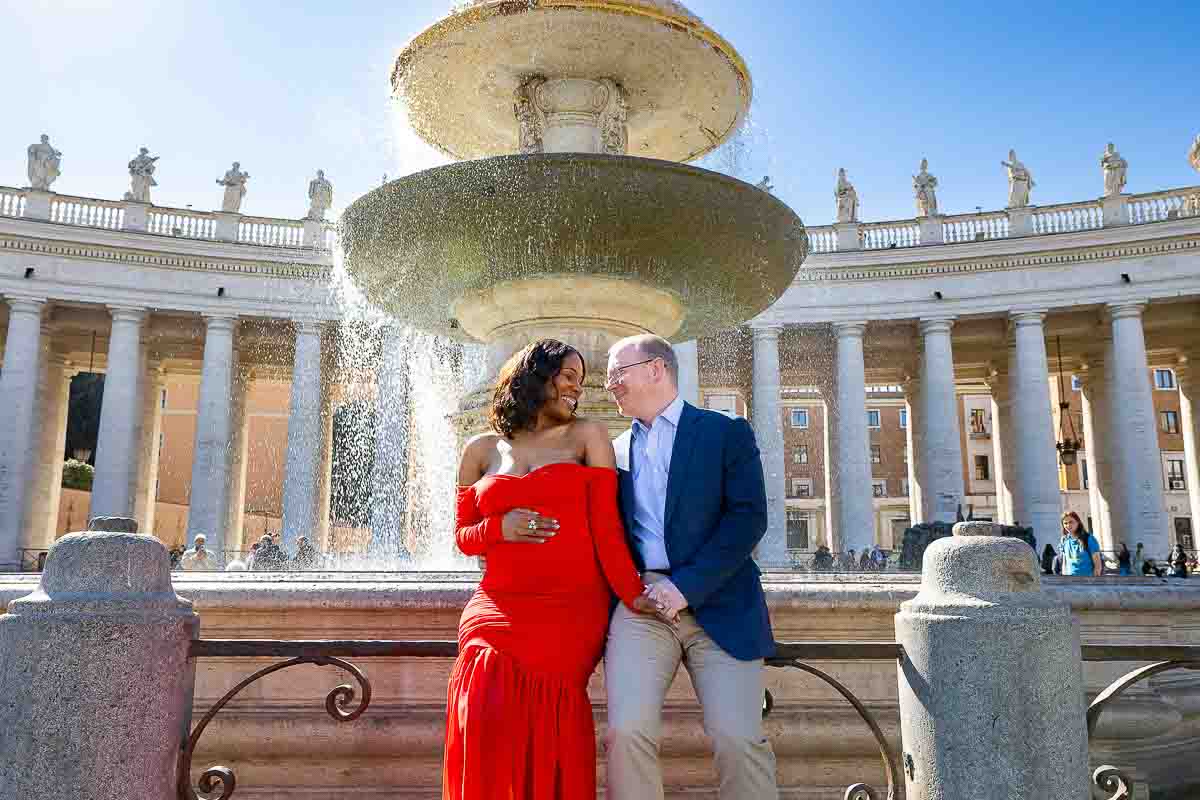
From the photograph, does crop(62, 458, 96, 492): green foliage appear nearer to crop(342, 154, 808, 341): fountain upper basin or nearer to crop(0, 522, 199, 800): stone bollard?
crop(342, 154, 808, 341): fountain upper basin

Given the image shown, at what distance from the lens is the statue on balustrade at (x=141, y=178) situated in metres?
31.6

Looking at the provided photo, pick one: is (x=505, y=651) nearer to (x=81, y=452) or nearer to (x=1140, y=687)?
(x=1140, y=687)

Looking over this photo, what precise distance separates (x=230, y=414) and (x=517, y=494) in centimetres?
3225

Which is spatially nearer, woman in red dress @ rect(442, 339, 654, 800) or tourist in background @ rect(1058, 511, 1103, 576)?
woman in red dress @ rect(442, 339, 654, 800)

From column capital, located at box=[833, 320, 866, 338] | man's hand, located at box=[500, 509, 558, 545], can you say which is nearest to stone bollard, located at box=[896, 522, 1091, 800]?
man's hand, located at box=[500, 509, 558, 545]

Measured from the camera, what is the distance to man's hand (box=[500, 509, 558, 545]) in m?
3.27

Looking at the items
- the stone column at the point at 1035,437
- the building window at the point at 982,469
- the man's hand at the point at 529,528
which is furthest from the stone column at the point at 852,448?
the building window at the point at 982,469

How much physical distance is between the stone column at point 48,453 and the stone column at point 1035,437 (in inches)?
1220

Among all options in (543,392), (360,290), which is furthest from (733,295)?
(543,392)

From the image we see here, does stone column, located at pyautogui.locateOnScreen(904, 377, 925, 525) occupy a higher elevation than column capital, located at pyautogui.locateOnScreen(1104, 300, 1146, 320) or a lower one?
lower

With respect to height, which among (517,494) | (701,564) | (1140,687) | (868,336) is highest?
(868,336)

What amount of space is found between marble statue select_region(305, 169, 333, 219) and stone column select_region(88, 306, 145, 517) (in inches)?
250

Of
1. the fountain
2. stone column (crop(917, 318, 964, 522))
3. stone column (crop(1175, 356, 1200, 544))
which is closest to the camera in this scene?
the fountain

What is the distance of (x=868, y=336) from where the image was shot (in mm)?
35062
